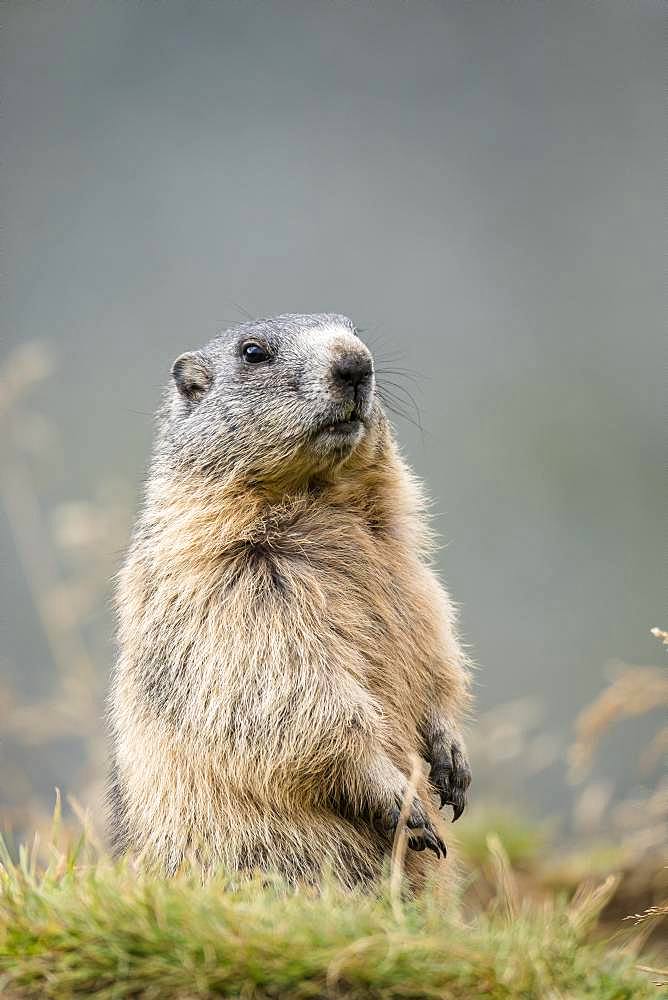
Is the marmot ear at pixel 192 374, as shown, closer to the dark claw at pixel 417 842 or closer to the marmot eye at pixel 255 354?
the marmot eye at pixel 255 354

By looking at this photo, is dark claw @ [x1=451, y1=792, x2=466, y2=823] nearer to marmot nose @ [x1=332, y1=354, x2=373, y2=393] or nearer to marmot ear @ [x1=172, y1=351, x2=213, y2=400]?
marmot nose @ [x1=332, y1=354, x2=373, y2=393]

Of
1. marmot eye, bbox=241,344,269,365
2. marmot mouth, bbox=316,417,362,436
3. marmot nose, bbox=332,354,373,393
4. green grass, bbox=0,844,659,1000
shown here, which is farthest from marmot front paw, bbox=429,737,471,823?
marmot eye, bbox=241,344,269,365

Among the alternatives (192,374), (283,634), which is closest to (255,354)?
(192,374)

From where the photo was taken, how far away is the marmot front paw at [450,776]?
432 centimetres

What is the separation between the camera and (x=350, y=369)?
4.19 meters

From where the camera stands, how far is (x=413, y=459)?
11.3 m

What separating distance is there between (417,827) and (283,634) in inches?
31.3

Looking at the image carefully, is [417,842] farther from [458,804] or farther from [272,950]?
[272,950]

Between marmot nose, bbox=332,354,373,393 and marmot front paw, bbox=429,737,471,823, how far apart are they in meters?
1.43

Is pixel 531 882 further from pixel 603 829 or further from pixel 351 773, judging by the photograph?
pixel 351 773

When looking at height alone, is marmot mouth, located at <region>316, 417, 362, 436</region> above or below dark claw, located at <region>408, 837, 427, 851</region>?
above

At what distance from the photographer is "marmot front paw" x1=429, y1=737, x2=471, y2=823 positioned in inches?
170

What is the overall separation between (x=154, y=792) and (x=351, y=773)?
73 cm

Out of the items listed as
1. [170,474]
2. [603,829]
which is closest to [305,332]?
[170,474]
